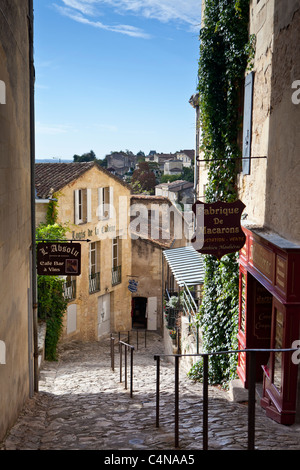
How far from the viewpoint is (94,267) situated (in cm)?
2102

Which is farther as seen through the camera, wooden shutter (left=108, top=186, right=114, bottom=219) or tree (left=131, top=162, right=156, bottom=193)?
tree (left=131, top=162, right=156, bottom=193)

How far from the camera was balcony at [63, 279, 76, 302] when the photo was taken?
62.5 ft

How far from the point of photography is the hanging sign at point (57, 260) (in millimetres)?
9523

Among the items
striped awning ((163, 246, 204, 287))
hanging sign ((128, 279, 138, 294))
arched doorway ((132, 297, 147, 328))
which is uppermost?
striped awning ((163, 246, 204, 287))

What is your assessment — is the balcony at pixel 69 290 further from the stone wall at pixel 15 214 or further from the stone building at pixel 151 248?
the stone wall at pixel 15 214

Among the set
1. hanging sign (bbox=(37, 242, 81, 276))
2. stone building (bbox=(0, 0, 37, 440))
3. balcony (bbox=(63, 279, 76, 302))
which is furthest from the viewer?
balcony (bbox=(63, 279, 76, 302))

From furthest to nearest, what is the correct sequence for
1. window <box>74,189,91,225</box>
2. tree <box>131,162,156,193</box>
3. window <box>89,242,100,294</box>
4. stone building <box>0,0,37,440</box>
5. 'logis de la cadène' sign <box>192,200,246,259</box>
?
tree <box>131,162,156,193</box>, window <box>89,242,100,294</box>, window <box>74,189,91,225</box>, 'logis de la cadène' sign <box>192,200,246,259</box>, stone building <box>0,0,37,440</box>

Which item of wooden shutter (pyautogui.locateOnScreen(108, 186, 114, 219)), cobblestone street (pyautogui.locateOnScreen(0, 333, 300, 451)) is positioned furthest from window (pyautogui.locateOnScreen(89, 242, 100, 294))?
cobblestone street (pyautogui.locateOnScreen(0, 333, 300, 451))

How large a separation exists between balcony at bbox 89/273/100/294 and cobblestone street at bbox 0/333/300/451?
9.47 meters

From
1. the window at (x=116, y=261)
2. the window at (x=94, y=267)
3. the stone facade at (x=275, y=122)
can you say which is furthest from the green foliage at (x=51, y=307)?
the stone facade at (x=275, y=122)

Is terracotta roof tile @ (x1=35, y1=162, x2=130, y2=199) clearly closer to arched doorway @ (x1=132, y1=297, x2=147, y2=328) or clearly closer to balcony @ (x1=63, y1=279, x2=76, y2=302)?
balcony @ (x1=63, y1=279, x2=76, y2=302)
